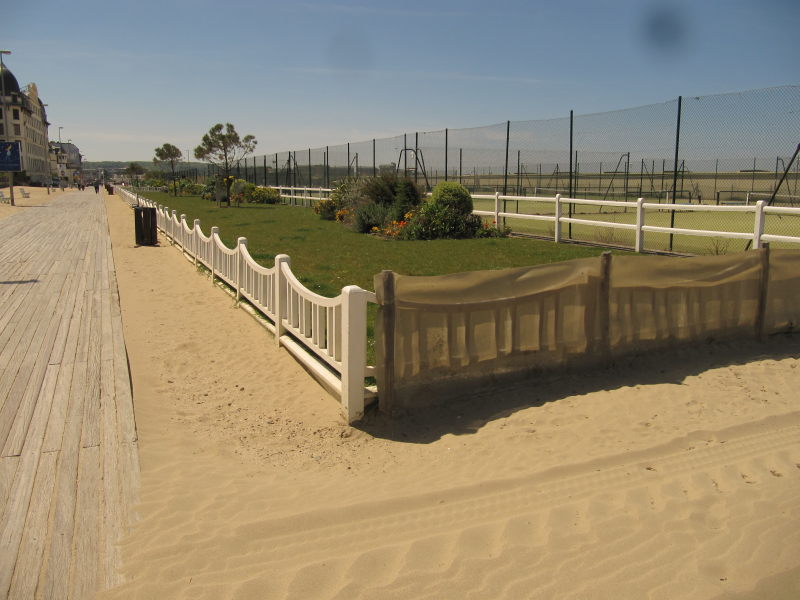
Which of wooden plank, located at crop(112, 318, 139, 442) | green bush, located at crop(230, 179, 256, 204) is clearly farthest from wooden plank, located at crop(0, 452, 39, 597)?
green bush, located at crop(230, 179, 256, 204)

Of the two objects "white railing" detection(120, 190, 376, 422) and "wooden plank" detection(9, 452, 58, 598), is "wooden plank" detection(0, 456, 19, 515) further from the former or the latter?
"white railing" detection(120, 190, 376, 422)

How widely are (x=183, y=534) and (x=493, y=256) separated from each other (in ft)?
33.0

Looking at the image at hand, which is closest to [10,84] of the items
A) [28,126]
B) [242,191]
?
[28,126]


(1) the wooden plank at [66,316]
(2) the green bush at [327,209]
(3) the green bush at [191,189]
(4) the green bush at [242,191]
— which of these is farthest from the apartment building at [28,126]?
(1) the wooden plank at [66,316]

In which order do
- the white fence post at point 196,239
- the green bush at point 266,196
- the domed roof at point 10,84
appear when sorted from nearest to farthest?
1. the white fence post at point 196,239
2. the green bush at point 266,196
3. the domed roof at point 10,84

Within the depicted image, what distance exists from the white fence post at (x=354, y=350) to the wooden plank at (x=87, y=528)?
70.4 inches

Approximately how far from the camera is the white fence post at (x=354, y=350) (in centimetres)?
539

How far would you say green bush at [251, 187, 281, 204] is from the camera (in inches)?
1604

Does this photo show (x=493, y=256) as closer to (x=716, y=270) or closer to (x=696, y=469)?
(x=716, y=270)

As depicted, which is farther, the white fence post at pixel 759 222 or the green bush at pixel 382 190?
the green bush at pixel 382 190

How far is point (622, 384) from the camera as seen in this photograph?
243 inches

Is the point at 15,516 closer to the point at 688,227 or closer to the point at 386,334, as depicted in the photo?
the point at 386,334

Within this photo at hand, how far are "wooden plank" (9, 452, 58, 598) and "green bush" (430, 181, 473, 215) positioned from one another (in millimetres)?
13600

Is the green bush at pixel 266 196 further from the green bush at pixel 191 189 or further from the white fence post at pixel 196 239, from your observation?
the white fence post at pixel 196 239
